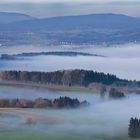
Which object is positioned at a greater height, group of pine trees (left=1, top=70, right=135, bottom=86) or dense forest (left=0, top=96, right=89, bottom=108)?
group of pine trees (left=1, top=70, right=135, bottom=86)

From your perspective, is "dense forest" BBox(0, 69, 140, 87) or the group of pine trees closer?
the group of pine trees

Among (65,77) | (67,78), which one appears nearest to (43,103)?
(67,78)

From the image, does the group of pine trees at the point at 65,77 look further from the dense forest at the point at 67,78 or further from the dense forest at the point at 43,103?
the dense forest at the point at 43,103

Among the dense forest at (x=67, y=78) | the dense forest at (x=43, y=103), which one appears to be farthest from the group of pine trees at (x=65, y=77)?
the dense forest at (x=43, y=103)

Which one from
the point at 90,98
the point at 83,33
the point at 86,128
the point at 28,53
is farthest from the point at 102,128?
the point at 83,33

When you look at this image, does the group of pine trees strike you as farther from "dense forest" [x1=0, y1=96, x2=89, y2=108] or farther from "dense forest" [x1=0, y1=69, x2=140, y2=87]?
"dense forest" [x1=0, y1=96, x2=89, y2=108]

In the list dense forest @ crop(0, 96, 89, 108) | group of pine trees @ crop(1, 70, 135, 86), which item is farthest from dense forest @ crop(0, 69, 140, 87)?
dense forest @ crop(0, 96, 89, 108)

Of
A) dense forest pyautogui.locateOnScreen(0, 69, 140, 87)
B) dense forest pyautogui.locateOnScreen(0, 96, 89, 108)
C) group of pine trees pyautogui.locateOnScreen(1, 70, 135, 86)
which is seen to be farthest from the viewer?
dense forest pyautogui.locateOnScreen(0, 69, 140, 87)

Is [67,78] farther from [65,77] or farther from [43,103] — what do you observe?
[43,103]

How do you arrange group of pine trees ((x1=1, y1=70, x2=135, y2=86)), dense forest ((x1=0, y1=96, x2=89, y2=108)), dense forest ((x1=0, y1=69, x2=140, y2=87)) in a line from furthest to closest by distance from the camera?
dense forest ((x1=0, y1=69, x2=140, y2=87)) → group of pine trees ((x1=1, y1=70, x2=135, y2=86)) → dense forest ((x1=0, y1=96, x2=89, y2=108))
